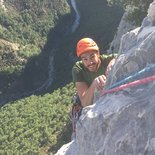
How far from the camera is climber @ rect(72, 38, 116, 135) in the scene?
11.3 metres

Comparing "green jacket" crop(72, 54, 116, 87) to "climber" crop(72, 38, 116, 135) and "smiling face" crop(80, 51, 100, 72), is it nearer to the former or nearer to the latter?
→ "climber" crop(72, 38, 116, 135)

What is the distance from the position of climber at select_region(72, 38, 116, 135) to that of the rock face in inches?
18.4

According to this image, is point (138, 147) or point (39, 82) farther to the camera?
point (39, 82)

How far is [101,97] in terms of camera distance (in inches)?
431

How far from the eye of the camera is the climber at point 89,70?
445 inches

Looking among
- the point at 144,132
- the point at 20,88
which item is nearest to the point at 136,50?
the point at 144,132

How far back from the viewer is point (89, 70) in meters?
12.0

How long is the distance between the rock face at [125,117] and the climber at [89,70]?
0.47 m

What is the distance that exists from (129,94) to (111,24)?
15967 centimetres

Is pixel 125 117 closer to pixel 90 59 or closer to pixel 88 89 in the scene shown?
pixel 88 89

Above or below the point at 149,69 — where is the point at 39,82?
below

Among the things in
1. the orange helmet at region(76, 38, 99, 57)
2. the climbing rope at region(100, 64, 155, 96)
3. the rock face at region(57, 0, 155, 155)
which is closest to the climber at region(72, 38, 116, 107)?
the orange helmet at region(76, 38, 99, 57)

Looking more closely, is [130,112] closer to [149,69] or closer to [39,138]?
[149,69]

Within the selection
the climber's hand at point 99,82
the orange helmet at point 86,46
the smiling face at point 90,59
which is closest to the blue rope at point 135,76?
the climber's hand at point 99,82
